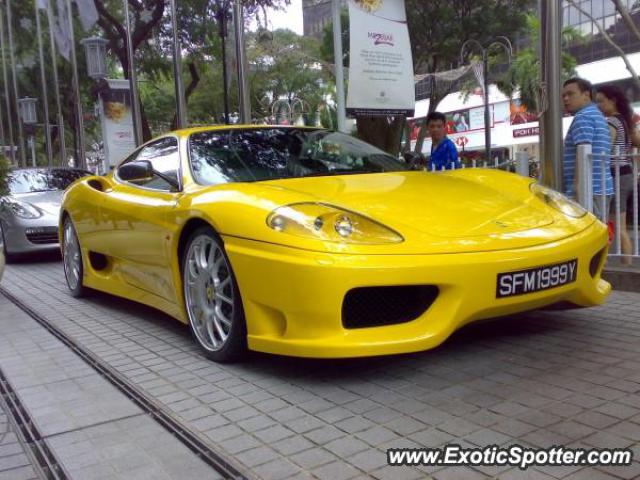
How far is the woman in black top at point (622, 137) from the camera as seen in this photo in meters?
5.11

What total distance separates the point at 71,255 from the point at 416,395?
386 centimetres

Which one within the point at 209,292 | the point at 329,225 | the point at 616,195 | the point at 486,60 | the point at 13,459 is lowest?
the point at 13,459

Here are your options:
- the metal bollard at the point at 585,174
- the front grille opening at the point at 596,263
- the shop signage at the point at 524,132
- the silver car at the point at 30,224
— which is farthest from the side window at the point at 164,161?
the shop signage at the point at 524,132

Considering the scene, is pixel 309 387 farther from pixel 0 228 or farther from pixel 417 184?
pixel 0 228

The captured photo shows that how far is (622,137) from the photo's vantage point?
18.4 feet

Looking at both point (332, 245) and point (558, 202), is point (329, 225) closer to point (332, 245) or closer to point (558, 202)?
point (332, 245)

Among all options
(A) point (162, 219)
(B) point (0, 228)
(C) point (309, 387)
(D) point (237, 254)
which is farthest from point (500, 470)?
(B) point (0, 228)

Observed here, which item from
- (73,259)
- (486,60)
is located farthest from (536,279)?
(486,60)

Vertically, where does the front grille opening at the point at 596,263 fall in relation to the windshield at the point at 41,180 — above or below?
below

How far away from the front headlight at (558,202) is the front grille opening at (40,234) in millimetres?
6305

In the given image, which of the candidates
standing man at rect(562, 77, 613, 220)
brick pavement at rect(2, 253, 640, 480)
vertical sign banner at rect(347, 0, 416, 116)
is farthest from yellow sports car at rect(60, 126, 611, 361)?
vertical sign banner at rect(347, 0, 416, 116)

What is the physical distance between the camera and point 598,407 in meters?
2.57

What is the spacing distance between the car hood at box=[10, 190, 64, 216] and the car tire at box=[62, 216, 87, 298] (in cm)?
267

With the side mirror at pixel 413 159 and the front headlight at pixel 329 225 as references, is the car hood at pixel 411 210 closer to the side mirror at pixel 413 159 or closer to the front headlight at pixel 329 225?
the front headlight at pixel 329 225
